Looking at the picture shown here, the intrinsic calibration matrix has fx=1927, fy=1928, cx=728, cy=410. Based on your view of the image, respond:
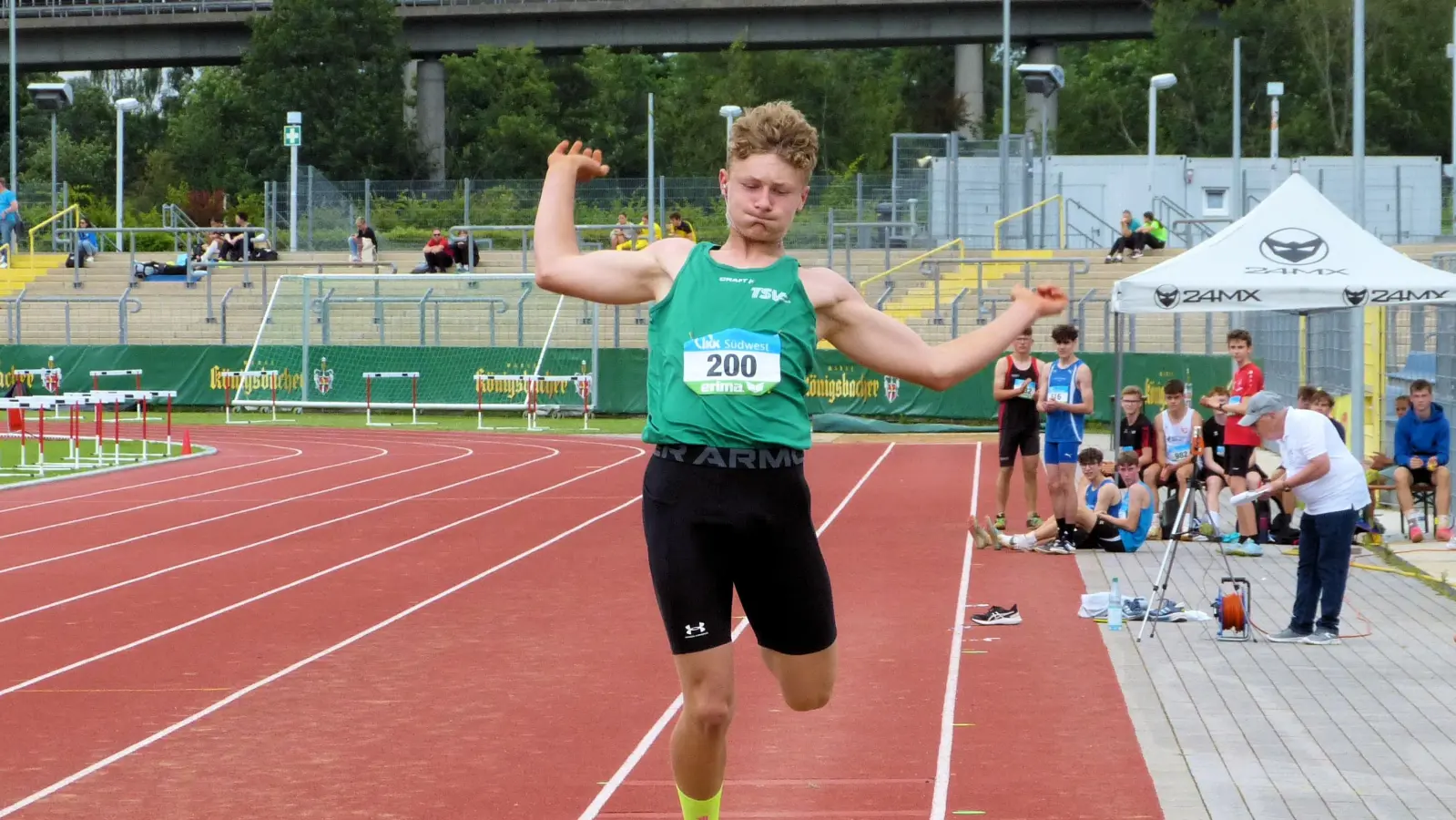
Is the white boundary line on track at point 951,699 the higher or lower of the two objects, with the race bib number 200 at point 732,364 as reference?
lower

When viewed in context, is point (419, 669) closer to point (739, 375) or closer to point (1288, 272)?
point (739, 375)

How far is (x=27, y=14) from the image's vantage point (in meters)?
60.0

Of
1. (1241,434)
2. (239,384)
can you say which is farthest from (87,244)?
(1241,434)

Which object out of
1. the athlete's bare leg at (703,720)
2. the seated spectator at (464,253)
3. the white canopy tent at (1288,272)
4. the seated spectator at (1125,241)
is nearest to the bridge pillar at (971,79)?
the seated spectator at (464,253)

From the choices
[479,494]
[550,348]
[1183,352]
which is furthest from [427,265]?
[479,494]

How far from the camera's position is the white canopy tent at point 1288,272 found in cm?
1285

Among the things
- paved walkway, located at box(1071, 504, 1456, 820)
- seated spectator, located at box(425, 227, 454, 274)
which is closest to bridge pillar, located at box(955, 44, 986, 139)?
seated spectator, located at box(425, 227, 454, 274)

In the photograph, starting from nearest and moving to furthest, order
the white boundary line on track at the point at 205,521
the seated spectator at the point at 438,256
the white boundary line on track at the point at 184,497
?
the white boundary line on track at the point at 205,521 < the white boundary line on track at the point at 184,497 < the seated spectator at the point at 438,256

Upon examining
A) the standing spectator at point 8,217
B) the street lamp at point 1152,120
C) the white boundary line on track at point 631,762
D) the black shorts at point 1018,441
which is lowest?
the white boundary line on track at point 631,762

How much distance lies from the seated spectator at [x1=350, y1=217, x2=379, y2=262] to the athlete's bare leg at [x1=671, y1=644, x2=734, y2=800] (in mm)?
36015

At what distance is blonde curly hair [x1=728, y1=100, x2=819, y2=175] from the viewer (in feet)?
15.3

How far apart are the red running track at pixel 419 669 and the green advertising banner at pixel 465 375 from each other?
12.6m

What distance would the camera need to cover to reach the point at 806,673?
4.94m

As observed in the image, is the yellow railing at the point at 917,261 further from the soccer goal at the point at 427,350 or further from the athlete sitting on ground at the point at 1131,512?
the athlete sitting on ground at the point at 1131,512
